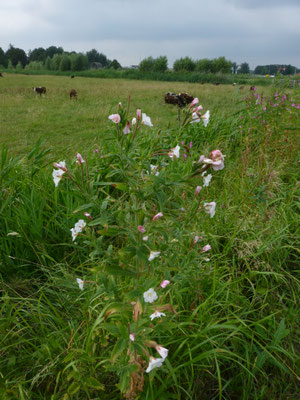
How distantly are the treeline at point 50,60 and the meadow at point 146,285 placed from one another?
180ft

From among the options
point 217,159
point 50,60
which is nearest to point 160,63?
point 50,60

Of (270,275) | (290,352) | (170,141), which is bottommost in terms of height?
(290,352)

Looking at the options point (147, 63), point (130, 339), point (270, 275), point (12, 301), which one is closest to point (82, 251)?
point (12, 301)

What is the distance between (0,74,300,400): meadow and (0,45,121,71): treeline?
180ft

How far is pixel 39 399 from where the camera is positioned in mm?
1530

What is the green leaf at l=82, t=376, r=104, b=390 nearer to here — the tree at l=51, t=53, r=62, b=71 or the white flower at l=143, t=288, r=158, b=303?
the white flower at l=143, t=288, r=158, b=303

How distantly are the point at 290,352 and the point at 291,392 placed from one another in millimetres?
201

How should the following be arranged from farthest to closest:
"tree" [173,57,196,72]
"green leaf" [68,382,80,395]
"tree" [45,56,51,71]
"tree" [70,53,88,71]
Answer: "tree" [45,56,51,71], "tree" [70,53,88,71], "tree" [173,57,196,72], "green leaf" [68,382,80,395]

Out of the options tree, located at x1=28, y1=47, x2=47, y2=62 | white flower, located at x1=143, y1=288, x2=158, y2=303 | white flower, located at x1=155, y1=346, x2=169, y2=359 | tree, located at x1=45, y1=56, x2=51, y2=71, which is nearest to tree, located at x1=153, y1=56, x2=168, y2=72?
tree, located at x1=45, y1=56, x2=51, y2=71

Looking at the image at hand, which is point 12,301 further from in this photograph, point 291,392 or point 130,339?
point 291,392

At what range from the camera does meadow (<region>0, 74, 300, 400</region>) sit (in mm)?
1353

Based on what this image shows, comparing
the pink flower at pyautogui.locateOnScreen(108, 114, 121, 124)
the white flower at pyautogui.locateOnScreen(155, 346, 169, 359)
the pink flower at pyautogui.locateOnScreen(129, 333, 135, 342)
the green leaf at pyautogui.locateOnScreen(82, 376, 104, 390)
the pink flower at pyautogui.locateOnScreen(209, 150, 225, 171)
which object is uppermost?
the pink flower at pyautogui.locateOnScreen(108, 114, 121, 124)

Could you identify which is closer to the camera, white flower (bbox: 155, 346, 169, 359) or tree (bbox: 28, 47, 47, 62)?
white flower (bbox: 155, 346, 169, 359)

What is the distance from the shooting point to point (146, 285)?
133cm
